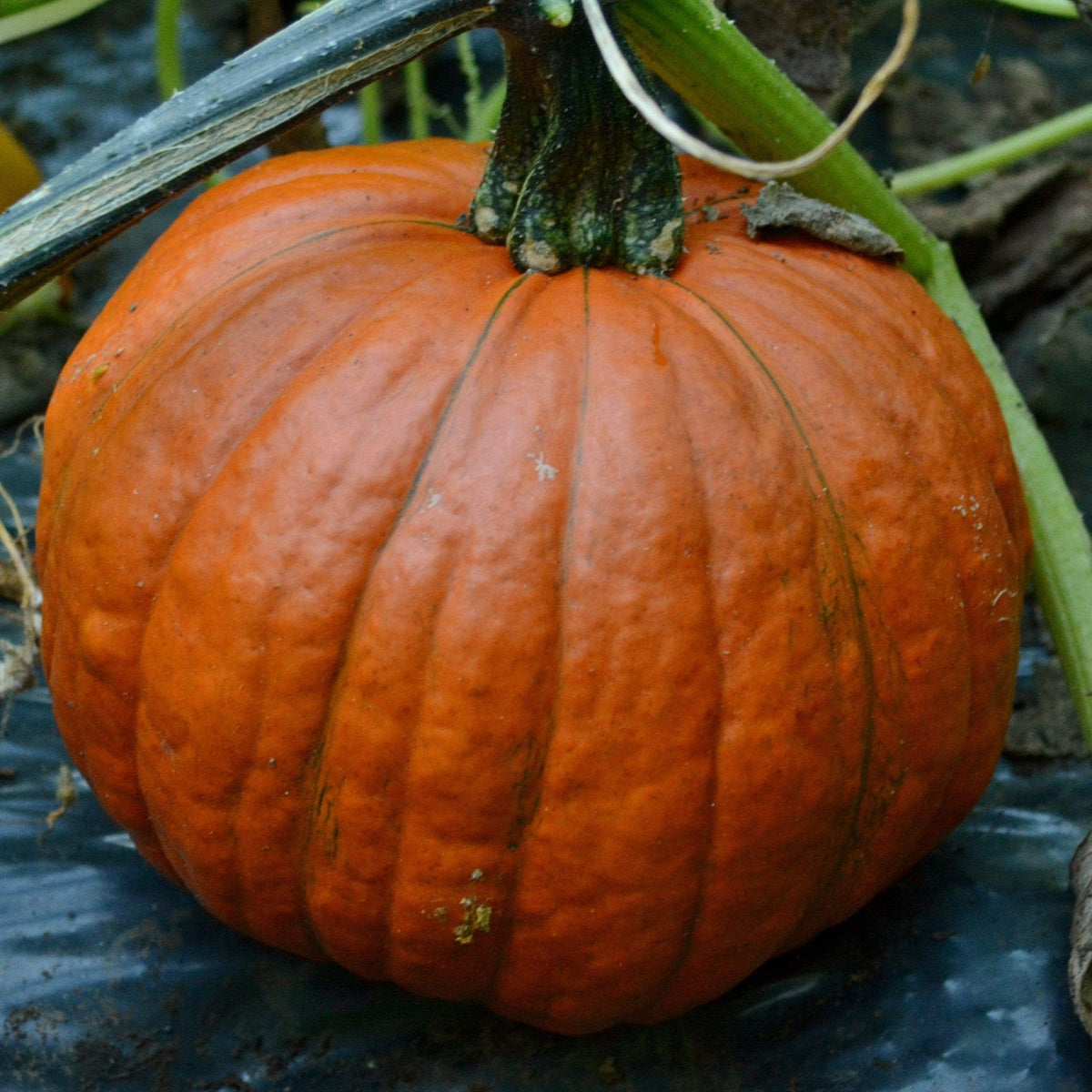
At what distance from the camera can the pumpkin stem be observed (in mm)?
1292

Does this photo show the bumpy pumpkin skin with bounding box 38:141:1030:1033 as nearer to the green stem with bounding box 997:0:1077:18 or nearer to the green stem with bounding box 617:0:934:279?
the green stem with bounding box 617:0:934:279

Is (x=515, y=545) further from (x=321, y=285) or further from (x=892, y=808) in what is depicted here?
(x=892, y=808)

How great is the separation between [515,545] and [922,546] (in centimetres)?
43

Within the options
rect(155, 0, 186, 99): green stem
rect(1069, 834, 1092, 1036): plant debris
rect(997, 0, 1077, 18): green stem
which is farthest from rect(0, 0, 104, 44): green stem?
rect(1069, 834, 1092, 1036): plant debris

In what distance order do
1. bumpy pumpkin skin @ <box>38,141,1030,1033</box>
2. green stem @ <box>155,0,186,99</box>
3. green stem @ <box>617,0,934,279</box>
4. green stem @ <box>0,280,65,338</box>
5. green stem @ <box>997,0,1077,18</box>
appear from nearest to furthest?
1. bumpy pumpkin skin @ <box>38,141,1030,1033</box>
2. green stem @ <box>617,0,934,279</box>
3. green stem @ <box>997,0,1077,18</box>
4. green stem @ <box>155,0,186,99</box>
5. green stem @ <box>0,280,65,338</box>

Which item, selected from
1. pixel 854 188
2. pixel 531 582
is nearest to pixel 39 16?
pixel 854 188

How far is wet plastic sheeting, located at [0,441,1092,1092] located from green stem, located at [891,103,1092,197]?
1176 mm

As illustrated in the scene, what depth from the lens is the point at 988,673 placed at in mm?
1391

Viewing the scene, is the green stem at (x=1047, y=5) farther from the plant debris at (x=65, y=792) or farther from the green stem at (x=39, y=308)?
the green stem at (x=39, y=308)

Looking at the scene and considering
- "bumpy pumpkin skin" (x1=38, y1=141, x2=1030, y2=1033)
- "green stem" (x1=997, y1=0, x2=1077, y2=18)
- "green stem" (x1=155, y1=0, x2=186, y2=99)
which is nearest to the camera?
"bumpy pumpkin skin" (x1=38, y1=141, x2=1030, y2=1033)

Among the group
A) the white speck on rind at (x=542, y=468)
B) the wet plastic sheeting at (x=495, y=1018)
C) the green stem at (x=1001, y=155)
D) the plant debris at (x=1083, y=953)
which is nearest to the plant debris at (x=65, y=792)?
the wet plastic sheeting at (x=495, y=1018)

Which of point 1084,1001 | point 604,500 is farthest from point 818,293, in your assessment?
point 1084,1001

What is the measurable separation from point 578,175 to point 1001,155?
3.67 ft

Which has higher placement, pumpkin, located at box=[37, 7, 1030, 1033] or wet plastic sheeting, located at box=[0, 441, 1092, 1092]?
pumpkin, located at box=[37, 7, 1030, 1033]
